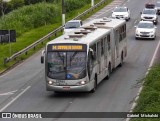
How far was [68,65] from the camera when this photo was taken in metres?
26.2

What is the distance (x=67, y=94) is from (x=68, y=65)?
194 centimetres

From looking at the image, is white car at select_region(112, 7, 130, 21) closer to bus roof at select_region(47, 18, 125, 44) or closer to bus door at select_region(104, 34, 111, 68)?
bus roof at select_region(47, 18, 125, 44)

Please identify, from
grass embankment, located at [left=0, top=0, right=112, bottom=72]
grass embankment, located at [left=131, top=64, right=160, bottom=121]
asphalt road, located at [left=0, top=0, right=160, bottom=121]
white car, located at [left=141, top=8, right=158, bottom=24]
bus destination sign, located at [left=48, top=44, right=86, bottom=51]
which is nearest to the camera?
grass embankment, located at [left=131, top=64, right=160, bottom=121]

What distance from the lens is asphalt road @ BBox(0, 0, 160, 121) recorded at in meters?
24.3

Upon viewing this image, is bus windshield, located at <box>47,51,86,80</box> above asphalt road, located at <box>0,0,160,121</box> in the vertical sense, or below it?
above

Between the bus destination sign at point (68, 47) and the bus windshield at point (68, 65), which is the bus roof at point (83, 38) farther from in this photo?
the bus windshield at point (68, 65)

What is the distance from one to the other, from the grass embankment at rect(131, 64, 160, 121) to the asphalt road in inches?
28.2

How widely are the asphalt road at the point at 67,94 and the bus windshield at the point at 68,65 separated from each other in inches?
43.4

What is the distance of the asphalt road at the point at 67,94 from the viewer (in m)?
24.3

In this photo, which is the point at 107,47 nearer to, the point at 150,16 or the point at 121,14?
the point at 150,16

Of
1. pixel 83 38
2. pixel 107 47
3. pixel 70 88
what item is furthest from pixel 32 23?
pixel 70 88

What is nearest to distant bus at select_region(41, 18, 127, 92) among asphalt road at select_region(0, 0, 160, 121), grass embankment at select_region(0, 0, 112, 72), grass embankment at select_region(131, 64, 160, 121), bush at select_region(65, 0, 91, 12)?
asphalt road at select_region(0, 0, 160, 121)

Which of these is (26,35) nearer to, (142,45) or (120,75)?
(142,45)

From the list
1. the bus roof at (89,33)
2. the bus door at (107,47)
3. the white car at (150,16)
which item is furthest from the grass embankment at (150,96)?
the white car at (150,16)
